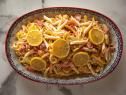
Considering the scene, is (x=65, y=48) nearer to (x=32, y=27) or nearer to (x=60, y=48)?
(x=60, y=48)

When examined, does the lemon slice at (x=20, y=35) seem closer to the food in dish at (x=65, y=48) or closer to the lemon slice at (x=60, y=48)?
the food in dish at (x=65, y=48)

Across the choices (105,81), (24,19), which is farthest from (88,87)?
(24,19)

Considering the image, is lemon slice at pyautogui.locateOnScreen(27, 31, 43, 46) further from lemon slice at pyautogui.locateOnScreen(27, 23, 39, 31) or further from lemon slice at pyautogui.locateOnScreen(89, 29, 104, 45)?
lemon slice at pyautogui.locateOnScreen(89, 29, 104, 45)

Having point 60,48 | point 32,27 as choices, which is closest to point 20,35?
point 32,27

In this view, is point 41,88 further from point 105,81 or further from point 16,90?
point 105,81

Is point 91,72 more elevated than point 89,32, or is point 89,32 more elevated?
point 89,32

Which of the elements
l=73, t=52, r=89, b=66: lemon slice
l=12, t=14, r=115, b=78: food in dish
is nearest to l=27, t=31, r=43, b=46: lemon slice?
l=12, t=14, r=115, b=78: food in dish

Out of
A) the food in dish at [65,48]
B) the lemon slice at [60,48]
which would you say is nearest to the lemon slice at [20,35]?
the food in dish at [65,48]
